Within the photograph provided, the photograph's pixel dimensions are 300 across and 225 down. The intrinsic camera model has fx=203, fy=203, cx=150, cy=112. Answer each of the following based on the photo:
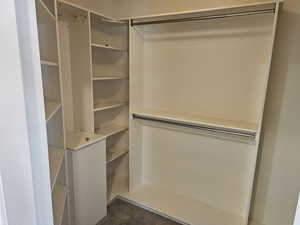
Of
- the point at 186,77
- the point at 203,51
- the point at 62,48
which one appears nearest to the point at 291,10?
the point at 203,51

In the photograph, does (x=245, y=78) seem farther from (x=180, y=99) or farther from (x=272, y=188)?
(x=272, y=188)

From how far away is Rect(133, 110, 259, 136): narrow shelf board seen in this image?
1894 mm

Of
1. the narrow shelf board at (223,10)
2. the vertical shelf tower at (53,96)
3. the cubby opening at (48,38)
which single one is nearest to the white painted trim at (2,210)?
the vertical shelf tower at (53,96)

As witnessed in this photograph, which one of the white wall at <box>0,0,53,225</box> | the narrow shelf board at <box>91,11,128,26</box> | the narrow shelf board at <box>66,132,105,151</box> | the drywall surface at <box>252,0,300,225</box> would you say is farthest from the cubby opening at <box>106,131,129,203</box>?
the white wall at <box>0,0,53,225</box>

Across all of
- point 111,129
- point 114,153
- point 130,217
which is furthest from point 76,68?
point 130,217

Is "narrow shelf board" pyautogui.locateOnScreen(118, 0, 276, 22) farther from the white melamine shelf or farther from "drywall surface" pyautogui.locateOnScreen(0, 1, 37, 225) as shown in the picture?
"drywall surface" pyautogui.locateOnScreen(0, 1, 37, 225)

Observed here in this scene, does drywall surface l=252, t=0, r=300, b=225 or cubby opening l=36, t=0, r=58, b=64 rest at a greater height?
cubby opening l=36, t=0, r=58, b=64

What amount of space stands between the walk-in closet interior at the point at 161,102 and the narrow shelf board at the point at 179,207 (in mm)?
12

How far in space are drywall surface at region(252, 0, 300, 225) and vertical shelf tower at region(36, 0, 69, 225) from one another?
5.97ft

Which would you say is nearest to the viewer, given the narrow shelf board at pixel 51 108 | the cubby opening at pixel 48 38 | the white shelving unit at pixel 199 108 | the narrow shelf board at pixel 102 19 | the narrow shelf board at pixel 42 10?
the narrow shelf board at pixel 42 10

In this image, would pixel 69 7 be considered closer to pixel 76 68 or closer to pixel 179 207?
pixel 76 68

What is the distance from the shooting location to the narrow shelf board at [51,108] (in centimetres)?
126

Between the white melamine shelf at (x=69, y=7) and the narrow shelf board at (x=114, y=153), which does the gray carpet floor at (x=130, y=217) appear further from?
the white melamine shelf at (x=69, y=7)

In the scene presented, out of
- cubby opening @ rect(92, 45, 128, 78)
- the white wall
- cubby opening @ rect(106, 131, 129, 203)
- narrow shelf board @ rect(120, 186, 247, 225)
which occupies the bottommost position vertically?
narrow shelf board @ rect(120, 186, 247, 225)
